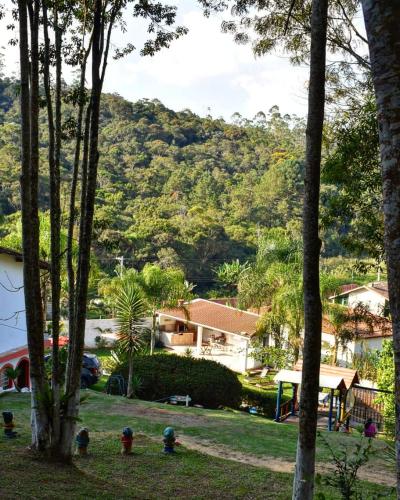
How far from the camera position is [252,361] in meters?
30.7

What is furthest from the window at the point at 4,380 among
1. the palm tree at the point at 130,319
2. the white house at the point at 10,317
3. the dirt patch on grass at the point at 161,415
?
A: the palm tree at the point at 130,319

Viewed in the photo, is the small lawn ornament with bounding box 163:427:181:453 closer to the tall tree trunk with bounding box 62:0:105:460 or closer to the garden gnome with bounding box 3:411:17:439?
the tall tree trunk with bounding box 62:0:105:460

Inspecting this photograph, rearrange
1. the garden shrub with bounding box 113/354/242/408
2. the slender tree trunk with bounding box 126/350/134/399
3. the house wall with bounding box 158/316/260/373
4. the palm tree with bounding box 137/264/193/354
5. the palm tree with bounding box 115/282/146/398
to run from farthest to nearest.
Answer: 1. the house wall with bounding box 158/316/260/373
2. the palm tree with bounding box 137/264/193/354
3. the palm tree with bounding box 115/282/146/398
4. the garden shrub with bounding box 113/354/242/408
5. the slender tree trunk with bounding box 126/350/134/399

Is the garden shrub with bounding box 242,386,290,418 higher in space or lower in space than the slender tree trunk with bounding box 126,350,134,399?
lower

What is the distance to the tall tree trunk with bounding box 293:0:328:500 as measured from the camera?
5.68m

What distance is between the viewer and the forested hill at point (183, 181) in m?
47.3

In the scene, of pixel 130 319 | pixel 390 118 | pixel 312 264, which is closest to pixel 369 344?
pixel 130 319

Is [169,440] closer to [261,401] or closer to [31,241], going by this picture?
[31,241]

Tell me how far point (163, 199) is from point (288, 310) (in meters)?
32.2

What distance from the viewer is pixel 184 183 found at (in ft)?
197

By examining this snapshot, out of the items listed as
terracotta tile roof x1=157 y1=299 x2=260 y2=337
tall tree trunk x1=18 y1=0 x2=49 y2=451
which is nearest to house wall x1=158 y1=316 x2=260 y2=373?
terracotta tile roof x1=157 y1=299 x2=260 y2=337

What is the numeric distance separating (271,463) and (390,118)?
7428 mm

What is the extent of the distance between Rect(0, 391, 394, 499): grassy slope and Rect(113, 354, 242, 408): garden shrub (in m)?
5.21

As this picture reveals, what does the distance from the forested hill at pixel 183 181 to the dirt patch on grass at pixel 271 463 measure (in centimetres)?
2584
